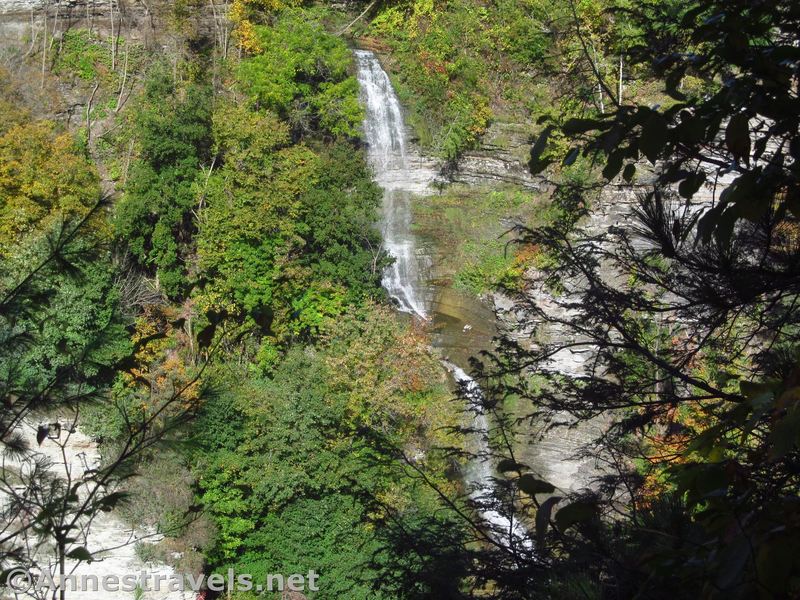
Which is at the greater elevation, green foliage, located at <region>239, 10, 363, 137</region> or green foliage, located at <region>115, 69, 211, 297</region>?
green foliage, located at <region>239, 10, 363, 137</region>

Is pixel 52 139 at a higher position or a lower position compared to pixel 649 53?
lower

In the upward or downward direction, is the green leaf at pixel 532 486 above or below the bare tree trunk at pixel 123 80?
below

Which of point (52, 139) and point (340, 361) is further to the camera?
point (52, 139)

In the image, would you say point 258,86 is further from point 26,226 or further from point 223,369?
point 223,369

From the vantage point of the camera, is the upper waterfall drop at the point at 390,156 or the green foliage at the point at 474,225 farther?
the upper waterfall drop at the point at 390,156

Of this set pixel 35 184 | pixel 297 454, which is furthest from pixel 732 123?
pixel 35 184

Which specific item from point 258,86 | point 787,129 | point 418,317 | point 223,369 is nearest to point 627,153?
point 787,129

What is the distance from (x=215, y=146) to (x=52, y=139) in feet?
13.1

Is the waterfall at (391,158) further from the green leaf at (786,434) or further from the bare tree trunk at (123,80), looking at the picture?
the green leaf at (786,434)

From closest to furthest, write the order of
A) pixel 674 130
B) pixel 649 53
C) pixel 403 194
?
pixel 674 130
pixel 649 53
pixel 403 194

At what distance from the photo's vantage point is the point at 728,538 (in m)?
1.52

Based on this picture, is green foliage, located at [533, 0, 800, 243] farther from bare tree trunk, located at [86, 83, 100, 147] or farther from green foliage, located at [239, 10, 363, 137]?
bare tree trunk, located at [86, 83, 100, 147]

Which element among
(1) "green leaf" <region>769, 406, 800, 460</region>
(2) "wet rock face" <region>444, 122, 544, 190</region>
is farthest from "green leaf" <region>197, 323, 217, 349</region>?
(2) "wet rock face" <region>444, 122, 544, 190</region>

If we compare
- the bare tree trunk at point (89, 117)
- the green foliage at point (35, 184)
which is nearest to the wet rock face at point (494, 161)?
the green foliage at point (35, 184)
